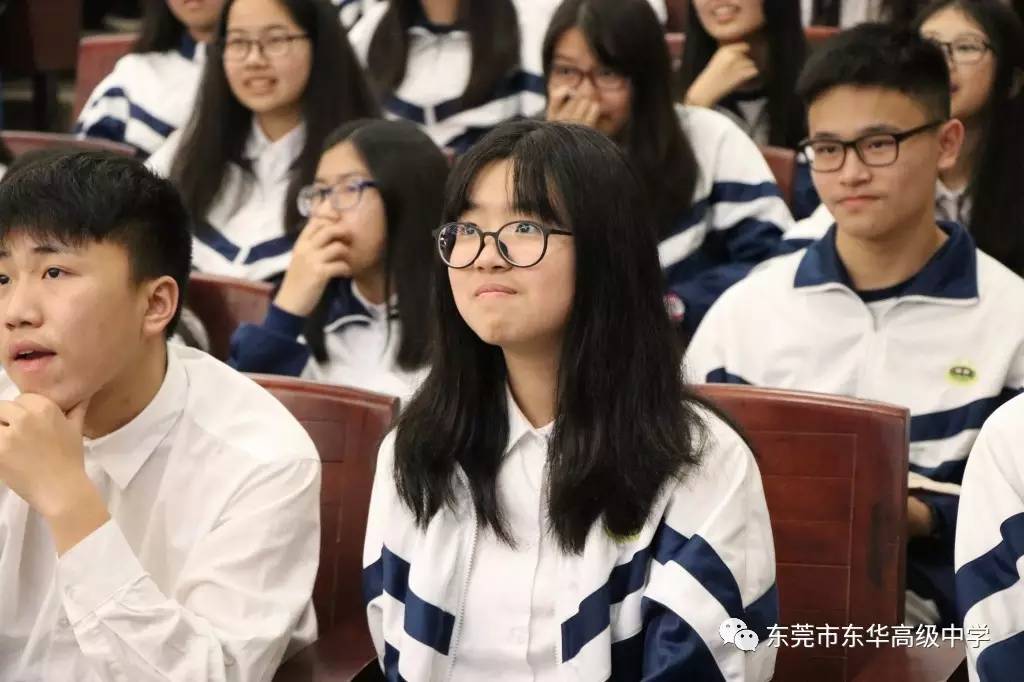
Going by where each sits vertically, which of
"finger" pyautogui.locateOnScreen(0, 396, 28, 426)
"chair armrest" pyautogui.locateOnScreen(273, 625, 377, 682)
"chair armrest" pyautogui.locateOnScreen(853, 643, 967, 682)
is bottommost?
"chair armrest" pyautogui.locateOnScreen(273, 625, 377, 682)

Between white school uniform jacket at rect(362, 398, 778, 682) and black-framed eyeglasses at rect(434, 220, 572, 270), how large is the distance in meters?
0.20

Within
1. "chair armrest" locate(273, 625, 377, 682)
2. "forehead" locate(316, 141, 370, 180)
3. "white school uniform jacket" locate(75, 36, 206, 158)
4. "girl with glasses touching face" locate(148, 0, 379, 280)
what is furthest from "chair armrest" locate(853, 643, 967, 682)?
"white school uniform jacket" locate(75, 36, 206, 158)

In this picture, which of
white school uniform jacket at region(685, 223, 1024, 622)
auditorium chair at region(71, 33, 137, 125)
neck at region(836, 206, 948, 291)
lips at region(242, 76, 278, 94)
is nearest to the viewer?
white school uniform jacket at region(685, 223, 1024, 622)

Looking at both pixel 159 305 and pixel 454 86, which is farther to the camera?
pixel 454 86

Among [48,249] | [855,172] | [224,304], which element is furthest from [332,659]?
[855,172]

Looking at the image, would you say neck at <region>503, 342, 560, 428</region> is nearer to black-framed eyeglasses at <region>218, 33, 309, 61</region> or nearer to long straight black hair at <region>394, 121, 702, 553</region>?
long straight black hair at <region>394, 121, 702, 553</region>

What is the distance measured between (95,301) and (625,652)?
2.20ft

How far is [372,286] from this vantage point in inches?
105

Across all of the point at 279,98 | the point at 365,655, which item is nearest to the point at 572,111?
the point at 279,98

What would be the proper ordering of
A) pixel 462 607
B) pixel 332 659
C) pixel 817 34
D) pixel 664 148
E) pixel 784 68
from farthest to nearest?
1. pixel 817 34
2. pixel 784 68
3. pixel 664 148
4. pixel 332 659
5. pixel 462 607

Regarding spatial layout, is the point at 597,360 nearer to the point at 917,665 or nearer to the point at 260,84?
the point at 917,665

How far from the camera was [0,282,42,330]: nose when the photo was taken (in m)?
1.61

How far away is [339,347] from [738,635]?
1290 millimetres

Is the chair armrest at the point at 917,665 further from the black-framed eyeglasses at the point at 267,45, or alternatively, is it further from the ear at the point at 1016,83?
the black-framed eyeglasses at the point at 267,45
